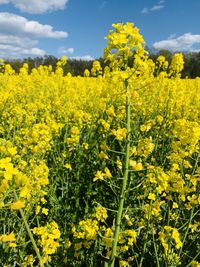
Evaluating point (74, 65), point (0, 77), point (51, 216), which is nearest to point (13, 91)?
point (0, 77)

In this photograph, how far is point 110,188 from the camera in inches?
147

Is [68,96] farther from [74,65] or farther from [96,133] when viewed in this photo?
[74,65]

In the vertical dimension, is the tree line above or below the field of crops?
above

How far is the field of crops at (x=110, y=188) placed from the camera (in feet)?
6.11

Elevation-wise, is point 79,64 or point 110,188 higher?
point 79,64

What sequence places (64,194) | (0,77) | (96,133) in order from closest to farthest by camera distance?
1. (64,194)
2. (96,133)
3. (0,77)

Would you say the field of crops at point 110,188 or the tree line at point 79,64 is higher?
the tree line at point 79,64

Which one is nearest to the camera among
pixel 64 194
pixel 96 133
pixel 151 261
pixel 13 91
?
pixel 151 261

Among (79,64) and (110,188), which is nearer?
(110,188)

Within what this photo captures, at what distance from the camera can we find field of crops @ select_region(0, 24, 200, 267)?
6.11ft

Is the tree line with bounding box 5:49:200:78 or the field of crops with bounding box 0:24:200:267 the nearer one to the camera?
the field of crops with bounding box 0:24:200:267

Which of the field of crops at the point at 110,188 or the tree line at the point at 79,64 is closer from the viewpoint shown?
the field of crops at the point at 110,188

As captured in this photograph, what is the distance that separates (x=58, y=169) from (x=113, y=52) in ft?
6.12

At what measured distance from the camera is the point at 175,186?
2.33 meters
